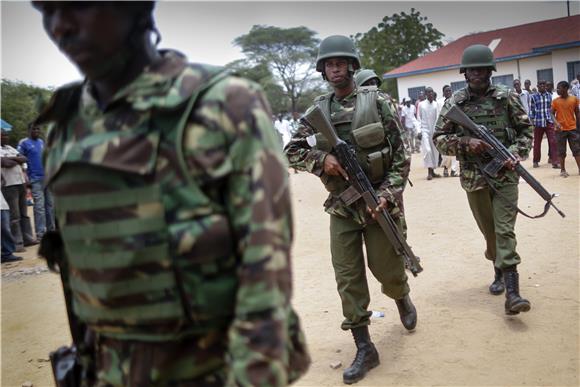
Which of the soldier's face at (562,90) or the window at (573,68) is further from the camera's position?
the window at (573,68)

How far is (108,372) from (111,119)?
679 mm

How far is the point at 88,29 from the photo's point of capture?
1.37 metres

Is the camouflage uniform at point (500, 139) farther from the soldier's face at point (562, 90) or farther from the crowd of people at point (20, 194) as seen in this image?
the soldier's face at point (562, 90)

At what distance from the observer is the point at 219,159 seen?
1332 millimetres

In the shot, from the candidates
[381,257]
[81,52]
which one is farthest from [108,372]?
[381,257]

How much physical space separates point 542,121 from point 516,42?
18914 millimetres

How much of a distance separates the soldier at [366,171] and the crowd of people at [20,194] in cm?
567

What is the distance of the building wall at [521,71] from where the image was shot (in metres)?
25.7

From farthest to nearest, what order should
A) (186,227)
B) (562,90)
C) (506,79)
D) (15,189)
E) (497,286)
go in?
1. (506,79)
2. (562,90)
3. (15,189)
4. (497,286)
5. (186,227)

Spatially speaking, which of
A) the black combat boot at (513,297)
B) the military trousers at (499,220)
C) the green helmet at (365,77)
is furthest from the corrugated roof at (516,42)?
the black combat boot at (513,297)

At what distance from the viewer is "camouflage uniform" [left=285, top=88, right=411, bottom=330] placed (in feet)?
12.3

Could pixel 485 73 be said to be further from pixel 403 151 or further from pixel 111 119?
pixel 111 119

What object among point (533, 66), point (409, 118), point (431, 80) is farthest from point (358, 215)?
point (431, 80)

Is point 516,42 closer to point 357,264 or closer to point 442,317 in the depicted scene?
point 442,317
